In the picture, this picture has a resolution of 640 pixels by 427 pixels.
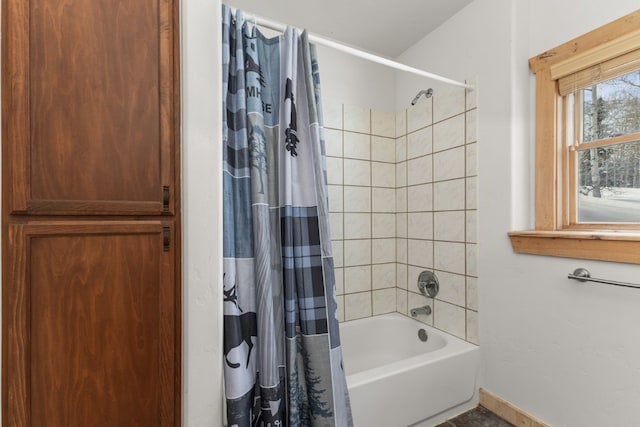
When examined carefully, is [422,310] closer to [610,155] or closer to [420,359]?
[420,359]

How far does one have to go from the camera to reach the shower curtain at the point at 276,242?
933 millimetres

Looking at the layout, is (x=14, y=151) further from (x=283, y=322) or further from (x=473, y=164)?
(x=473, y=164)

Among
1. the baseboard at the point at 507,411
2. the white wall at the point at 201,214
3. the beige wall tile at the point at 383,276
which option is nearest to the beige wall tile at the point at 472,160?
the beige wall tile at the point at 383,276

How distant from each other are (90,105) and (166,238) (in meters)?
0.39

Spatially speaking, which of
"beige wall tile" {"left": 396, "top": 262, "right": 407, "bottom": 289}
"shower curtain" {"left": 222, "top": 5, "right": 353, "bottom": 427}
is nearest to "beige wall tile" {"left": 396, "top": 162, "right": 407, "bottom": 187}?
"beige wall tile" {"left": 396, "top": 262, "right": 407, "bottom": 289}

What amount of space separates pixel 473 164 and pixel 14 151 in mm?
1826

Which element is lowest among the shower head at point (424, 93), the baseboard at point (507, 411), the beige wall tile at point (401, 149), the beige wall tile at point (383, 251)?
the baseboard at point (507, 411)

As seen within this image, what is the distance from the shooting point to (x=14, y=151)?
0.69m

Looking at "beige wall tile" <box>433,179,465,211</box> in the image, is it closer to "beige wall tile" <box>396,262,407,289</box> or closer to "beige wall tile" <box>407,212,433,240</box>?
"beige wall tile" <box>407,212,433,240</box>

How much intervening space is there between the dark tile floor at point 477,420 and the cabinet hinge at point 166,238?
1526 millimetres

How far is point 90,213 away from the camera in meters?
0.77

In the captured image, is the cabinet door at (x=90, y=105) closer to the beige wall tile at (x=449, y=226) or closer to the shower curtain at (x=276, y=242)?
the shower curtain at (x=276, y=242)

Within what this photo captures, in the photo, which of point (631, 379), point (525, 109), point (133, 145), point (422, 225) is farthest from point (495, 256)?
point (133, 145)

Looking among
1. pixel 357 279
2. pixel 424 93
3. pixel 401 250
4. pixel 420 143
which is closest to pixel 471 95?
pixel 424 93
